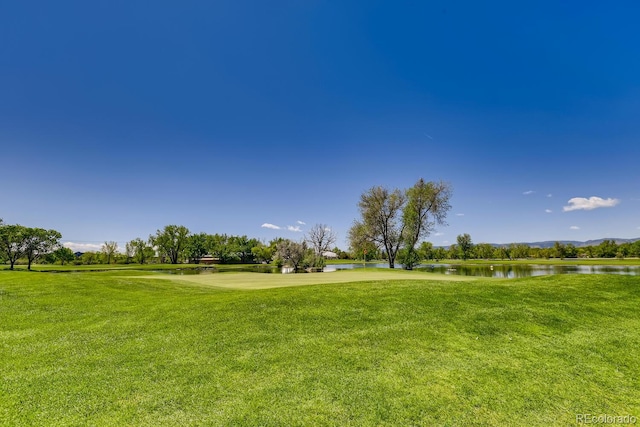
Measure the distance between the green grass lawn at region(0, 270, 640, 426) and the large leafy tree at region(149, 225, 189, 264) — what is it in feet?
323

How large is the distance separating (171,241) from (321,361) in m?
106

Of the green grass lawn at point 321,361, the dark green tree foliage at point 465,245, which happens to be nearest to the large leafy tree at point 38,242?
the green grass lawn at point 321,361

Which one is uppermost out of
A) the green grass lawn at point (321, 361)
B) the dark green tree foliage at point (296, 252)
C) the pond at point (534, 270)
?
the dark green tree foliage at point (296, 252)

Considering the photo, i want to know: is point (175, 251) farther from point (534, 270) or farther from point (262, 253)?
point (534, 270)

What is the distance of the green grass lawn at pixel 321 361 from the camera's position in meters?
3.68

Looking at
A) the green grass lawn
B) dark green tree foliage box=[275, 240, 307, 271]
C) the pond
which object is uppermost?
dark green tree foliage box=[275, 240, 307, 271]

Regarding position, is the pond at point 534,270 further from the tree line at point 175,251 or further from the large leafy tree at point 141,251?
the large leafy tree at point 141,251

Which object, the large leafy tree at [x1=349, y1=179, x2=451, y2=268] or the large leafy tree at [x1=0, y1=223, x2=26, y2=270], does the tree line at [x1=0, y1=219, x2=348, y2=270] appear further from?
the large leafy tree at [x1=349, y1=179, x2=451, y2=268]

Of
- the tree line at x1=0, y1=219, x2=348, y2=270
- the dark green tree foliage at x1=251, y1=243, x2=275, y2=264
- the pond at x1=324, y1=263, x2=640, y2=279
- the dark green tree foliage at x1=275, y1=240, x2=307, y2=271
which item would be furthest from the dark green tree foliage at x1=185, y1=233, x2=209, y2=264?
the pond at x1=324, y1=263, x2=640, y2=279

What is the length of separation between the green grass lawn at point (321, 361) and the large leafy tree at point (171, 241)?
3881 inches

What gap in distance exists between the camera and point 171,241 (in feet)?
323

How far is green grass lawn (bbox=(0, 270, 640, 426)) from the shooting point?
3.68 metres

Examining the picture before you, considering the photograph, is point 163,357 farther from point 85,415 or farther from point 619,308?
point 619,308

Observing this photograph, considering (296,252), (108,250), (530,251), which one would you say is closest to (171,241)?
(108,250)
